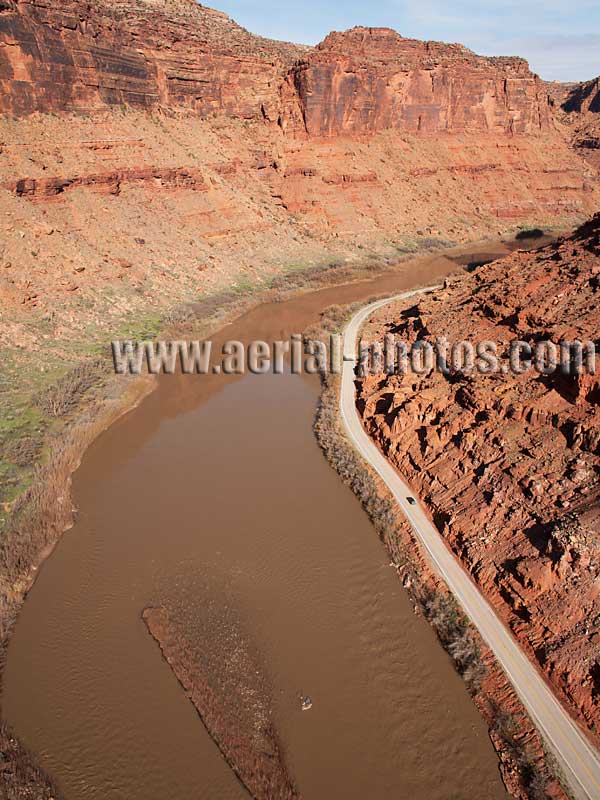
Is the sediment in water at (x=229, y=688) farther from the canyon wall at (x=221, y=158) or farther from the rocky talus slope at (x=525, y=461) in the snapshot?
the canyon wall at (x=221, y=158)

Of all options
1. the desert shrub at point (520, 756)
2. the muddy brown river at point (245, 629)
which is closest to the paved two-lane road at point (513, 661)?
the desert shrub at point (520, 756)

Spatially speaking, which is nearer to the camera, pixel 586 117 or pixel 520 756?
pixel 520 756

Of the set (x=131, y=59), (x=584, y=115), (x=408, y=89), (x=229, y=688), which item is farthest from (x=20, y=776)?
(x=584, y=115)

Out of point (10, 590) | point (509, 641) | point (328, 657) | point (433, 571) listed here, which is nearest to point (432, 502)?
point (433, 571)

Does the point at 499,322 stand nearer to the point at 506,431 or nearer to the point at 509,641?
the point at 506,431

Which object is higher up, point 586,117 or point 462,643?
point 586,117

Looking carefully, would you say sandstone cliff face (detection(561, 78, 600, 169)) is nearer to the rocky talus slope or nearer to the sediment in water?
the rocky talus slope

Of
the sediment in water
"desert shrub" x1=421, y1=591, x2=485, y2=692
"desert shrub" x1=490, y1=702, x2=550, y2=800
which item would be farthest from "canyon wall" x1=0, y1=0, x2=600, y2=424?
"desert shrub" x1=490, y1=702, x2=550, y2=800

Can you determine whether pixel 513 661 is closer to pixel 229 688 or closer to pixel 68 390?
pixel 229 688
